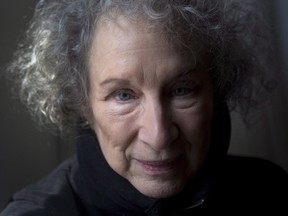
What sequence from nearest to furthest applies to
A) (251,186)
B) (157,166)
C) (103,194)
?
(157,166) < (103,194) < (251,186)

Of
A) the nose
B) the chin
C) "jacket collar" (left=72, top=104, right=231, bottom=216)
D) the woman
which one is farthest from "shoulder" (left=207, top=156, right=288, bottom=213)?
the nose

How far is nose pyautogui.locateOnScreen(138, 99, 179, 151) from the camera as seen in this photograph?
3.91 ft

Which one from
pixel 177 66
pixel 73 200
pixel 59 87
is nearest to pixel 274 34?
pixel 177 66

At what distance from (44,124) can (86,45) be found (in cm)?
52

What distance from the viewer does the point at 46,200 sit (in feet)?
4.41

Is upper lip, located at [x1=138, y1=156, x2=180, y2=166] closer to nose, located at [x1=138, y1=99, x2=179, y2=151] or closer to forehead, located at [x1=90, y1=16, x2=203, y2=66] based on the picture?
nose, located at [x1=138, y1=99, x2=179, y2=151]

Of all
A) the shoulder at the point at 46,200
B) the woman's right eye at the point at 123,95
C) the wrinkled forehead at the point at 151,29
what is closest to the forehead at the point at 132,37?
the wrinkled forehead at the point at 151,29

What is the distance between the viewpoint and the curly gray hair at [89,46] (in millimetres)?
1229

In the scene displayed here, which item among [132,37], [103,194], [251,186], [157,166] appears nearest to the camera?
[132,37]

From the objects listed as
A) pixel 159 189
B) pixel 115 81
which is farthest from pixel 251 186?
pixel 115 81

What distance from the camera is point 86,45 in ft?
4.19

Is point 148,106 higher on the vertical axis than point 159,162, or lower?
higher

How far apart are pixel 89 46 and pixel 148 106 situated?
243 millimetres

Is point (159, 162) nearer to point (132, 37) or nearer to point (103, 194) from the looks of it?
point (103, 194)
